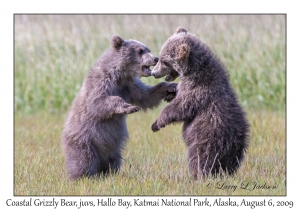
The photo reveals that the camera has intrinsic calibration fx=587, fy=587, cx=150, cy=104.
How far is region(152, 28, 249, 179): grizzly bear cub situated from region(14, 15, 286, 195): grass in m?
0.72

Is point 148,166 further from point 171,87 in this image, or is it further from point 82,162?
point 171,87

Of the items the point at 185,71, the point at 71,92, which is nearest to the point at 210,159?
the point at 185,71

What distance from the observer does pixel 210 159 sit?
7.80 meters

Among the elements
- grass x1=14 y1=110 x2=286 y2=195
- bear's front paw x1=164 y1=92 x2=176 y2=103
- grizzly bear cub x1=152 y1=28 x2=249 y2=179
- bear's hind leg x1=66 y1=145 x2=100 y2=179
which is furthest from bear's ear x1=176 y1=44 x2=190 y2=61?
bear's hind leg x1=66 y1=145 x2=100 y2=179

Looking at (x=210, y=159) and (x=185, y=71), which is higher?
(x=185, y=71)

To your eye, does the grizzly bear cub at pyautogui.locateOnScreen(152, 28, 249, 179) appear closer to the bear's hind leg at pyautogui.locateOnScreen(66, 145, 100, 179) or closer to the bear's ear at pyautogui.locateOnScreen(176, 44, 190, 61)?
the bear's ear at pyautogui.locateOnScreen(176, 44, 190, 61)

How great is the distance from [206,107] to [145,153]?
256 centimetres

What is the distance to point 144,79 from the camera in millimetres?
15656

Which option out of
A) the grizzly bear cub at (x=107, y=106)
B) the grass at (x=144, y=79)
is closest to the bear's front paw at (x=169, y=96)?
the grizzly bear cub at (x=107, y=106)

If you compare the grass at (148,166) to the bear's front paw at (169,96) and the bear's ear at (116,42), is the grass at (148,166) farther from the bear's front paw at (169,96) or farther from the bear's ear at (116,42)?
the bear's ear at (116,42)

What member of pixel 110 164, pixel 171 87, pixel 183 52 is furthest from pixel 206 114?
pixel 110 164

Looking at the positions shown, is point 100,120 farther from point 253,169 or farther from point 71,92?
point 71,92

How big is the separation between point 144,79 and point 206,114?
26.2 ft

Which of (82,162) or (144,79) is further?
(144,79)
